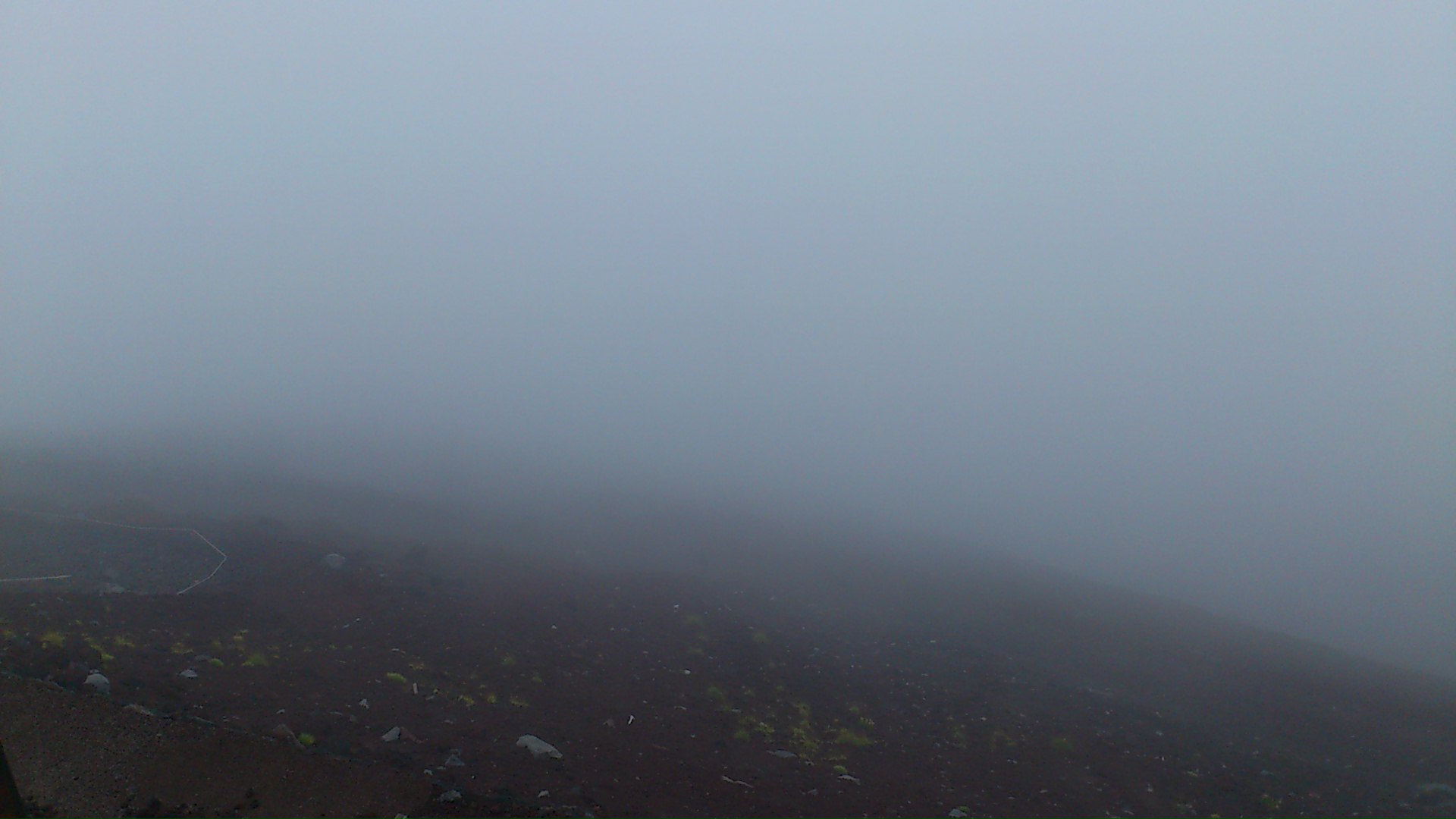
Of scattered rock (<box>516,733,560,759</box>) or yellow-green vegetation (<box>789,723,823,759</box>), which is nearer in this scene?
scattered rock (<box>516,733,560,759</box>)

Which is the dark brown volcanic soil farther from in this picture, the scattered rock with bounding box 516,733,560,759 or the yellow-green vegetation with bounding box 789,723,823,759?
the scattered rock with bounding box 516,733,560,759

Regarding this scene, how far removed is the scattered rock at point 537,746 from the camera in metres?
14.7

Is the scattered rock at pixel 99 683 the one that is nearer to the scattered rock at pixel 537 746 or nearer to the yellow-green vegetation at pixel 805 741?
the scattered rock at pixel 537 746

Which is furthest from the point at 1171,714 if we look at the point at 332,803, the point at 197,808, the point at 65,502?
the point at 65,502

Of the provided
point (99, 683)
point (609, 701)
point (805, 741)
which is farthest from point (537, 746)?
point (99, 683)

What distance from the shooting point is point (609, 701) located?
18531mm

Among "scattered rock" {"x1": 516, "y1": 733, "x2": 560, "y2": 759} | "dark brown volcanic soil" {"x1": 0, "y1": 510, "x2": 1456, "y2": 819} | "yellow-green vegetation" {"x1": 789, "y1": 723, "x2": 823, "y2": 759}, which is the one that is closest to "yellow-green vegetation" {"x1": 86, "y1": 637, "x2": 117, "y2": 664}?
"dark brown volcanic soil" {"x1": 0, "y1": 510, "x2": 1456, "y2": 819}

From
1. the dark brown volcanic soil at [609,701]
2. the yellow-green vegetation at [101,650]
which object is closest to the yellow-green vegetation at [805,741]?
the dark brown volcanic soil at [609,701]

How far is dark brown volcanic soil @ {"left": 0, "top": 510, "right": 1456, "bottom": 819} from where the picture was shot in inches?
488

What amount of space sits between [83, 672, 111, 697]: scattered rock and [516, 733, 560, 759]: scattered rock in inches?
292

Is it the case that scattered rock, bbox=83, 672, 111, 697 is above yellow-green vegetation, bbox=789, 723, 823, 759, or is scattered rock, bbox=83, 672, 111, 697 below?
above

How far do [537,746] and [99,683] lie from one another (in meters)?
8.07

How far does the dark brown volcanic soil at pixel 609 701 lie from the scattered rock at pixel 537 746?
30cm

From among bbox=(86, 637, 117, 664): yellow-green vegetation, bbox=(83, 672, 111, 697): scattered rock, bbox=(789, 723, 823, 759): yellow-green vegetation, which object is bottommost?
bbox=(86, 637, 117, 664): yellow-green vegetation
